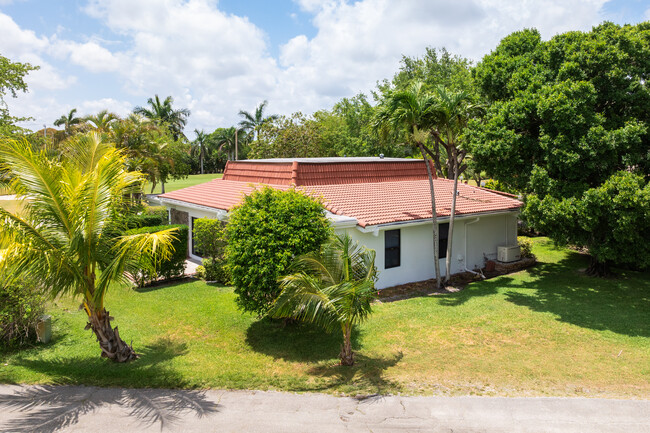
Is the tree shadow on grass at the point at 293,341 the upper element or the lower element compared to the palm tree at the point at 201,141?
lower

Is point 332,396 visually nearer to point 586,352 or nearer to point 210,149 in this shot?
point 586,352

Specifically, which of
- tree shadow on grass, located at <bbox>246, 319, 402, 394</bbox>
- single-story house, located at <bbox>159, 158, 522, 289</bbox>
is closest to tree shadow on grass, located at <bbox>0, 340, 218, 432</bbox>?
tree shadow on grass, located at <bbox>246, 319, 402, 394</bbox>

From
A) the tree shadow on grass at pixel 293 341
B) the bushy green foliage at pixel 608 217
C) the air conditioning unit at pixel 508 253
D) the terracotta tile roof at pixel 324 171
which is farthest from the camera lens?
the air conditioning unit at pixel 508 253

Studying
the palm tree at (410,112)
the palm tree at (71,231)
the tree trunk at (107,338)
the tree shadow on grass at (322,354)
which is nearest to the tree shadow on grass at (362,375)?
the tree shadow on grass at (322,354)

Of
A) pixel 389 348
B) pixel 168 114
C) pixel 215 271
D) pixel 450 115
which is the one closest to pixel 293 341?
pixel 389 348

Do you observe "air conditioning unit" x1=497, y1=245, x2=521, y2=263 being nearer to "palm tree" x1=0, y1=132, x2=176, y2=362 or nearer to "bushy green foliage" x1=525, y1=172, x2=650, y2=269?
"bushy green foliage" x1=525, y1=172, x2=650, y2=269

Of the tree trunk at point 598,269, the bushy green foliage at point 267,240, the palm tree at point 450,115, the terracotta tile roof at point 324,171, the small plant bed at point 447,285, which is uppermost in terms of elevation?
the palm tree at point 450,115

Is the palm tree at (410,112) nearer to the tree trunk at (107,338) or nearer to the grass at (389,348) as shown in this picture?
the grass at (389,348)

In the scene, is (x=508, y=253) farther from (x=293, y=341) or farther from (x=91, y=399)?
(x=91, y=399)
